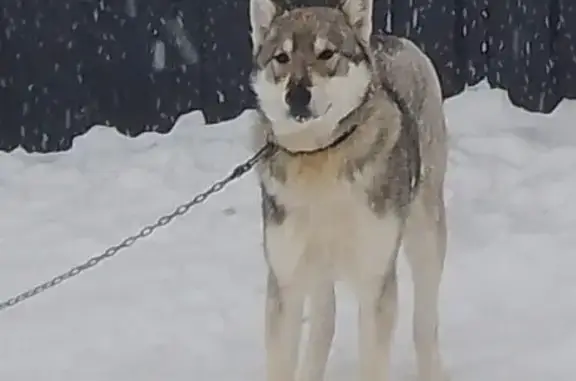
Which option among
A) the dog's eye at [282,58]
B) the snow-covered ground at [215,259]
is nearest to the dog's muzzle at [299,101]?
the dog's eye at [282,58]

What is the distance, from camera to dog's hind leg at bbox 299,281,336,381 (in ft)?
13.2

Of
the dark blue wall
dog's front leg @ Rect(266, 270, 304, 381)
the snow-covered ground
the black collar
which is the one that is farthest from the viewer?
the dark blue wall

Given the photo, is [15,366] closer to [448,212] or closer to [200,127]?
[448,212]

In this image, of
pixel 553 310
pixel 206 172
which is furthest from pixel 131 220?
pixel 553 310

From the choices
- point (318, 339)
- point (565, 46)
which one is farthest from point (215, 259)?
point (565, 46)

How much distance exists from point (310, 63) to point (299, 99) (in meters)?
0.11

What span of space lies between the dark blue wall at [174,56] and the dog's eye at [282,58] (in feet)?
10.9

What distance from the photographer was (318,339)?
4031mm

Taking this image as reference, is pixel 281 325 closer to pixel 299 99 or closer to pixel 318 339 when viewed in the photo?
pixel 318 339

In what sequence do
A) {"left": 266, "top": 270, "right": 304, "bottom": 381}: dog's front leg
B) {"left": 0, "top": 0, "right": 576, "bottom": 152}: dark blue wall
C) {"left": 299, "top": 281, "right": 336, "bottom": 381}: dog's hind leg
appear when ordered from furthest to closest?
{"left": 0, "top": 0, "right": 576, "bottom": 152}: dark blue wall < {"left": 299, "top": 281, "right": 336, "bottom": 381}: dog's hind leg < {"left": 266, "top": 270, "right": 304, "bottom": 381}: dog's front leg

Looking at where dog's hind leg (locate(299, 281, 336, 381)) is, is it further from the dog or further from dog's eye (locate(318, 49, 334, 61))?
dog's eye (locate(318, 49, 334, 61))

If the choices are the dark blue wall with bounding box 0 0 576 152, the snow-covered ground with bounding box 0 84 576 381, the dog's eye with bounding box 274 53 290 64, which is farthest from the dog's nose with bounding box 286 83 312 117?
the dark blue wall with bounding box 0 0 576 152

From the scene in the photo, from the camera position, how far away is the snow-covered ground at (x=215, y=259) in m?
4.28

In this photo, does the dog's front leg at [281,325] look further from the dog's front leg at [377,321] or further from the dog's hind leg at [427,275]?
the dog's hind leg at [427,275]
